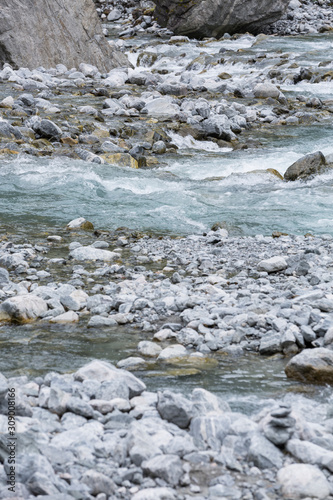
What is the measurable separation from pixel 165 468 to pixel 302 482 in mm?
554

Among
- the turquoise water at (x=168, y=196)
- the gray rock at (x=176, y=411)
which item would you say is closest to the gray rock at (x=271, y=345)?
the gray rock at (x=176, y=411)

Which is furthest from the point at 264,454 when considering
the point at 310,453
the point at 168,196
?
the point at 168,196

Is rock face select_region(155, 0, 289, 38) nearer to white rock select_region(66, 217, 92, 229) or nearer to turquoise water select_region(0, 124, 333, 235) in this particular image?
turquoise water select_region(0, 124, 333, 235)

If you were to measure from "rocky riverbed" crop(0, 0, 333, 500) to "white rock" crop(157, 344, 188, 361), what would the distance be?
2 cm

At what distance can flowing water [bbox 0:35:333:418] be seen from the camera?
11.9 ft

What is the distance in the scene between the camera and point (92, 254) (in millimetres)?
6402

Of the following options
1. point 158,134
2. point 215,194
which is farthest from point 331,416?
point 158,134

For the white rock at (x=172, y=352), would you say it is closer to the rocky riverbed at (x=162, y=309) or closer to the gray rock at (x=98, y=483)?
the rocky riverbed at (x=162, y=309)

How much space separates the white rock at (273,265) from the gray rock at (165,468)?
355cm

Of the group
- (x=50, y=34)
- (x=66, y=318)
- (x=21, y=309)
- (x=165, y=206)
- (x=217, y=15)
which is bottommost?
(x=165, y=206)

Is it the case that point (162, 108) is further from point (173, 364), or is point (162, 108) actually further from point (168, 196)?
point (173, 364)

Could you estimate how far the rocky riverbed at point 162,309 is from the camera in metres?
2.39

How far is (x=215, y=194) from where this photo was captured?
9.76 metres

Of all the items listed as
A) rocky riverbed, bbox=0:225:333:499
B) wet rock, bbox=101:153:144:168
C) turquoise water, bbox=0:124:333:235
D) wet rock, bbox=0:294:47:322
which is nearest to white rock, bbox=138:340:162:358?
rocky riverbed, bbox=0:225:333:499
